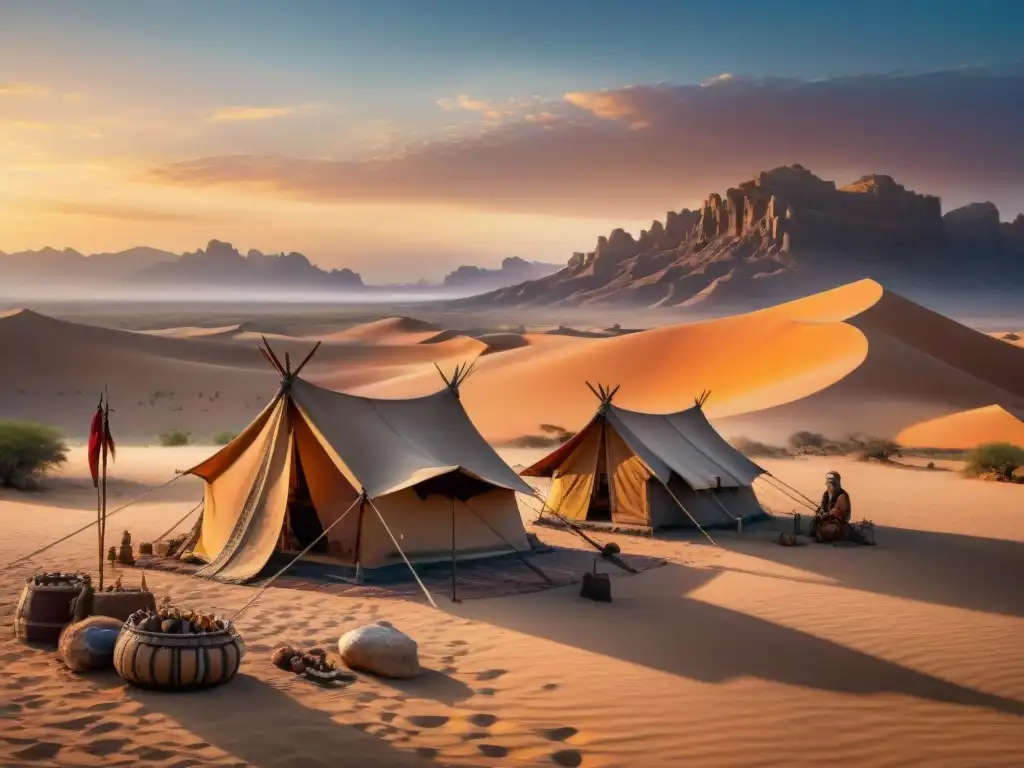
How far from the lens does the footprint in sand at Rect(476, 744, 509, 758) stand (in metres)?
7.21

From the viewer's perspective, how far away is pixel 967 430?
35.1 meters

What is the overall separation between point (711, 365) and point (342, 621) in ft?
130

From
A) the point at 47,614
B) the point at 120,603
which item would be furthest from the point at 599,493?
the point at 47,614

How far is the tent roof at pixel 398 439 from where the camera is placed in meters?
13.4

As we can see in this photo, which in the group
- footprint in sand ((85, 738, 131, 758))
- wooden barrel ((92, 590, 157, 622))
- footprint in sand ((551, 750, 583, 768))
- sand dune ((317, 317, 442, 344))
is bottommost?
footprint in sand ((551, 750, 583, 768))

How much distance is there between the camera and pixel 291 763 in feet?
22.4

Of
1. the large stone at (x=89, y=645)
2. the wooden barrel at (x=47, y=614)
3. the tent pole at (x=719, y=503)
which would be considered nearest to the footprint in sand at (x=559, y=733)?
the large stone at (x=89, y=645)

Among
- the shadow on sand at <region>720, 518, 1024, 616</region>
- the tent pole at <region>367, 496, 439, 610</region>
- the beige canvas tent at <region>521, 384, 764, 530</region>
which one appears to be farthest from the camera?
the beige canvas tent at <region>521, 384, 764, 530</region>

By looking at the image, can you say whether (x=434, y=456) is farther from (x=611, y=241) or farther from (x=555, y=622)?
(x=611, y=241)

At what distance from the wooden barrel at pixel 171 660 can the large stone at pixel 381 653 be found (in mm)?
1111

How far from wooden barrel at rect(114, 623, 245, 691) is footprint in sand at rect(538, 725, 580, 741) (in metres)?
2.41

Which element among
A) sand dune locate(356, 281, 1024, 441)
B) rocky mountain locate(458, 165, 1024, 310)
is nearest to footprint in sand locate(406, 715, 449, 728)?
sand dune locate(356, 281, 1024, 441)

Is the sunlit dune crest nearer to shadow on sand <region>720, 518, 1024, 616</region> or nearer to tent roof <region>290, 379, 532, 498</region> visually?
shadow on sand <region>720, 518, 1024, 616</region>

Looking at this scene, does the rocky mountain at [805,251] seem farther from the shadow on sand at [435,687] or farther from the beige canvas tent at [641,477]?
the shadow on sand at [435,687]
